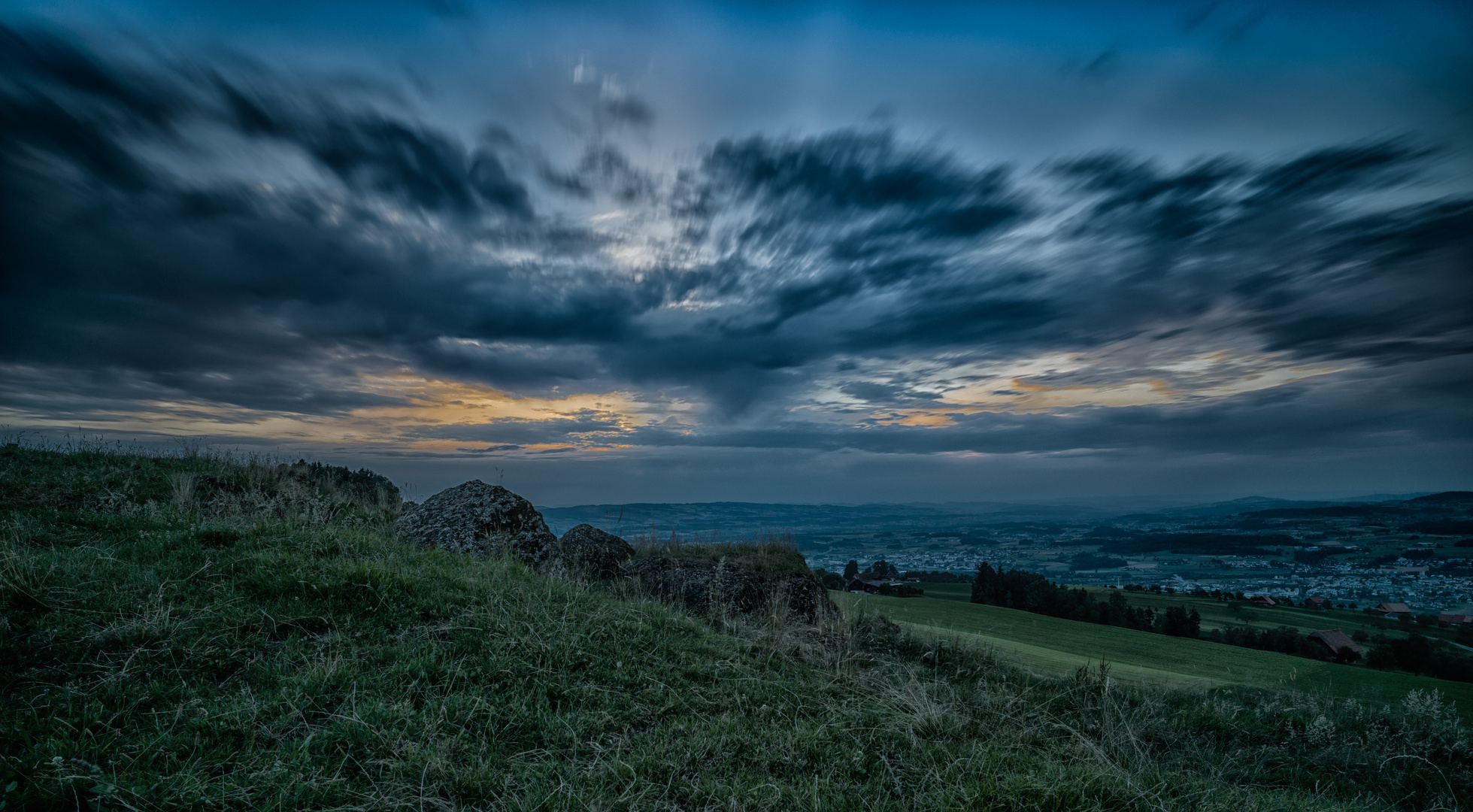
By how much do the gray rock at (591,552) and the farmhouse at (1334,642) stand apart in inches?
991

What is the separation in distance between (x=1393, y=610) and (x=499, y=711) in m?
40.8

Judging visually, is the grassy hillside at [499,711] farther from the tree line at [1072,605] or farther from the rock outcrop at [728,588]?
the tree line at [1072,605]

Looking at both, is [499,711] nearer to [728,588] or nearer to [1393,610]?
[728,588]

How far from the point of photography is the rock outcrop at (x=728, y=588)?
10883mm

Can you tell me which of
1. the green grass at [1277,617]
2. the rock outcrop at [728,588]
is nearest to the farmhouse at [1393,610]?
the green grass at [1277,617]

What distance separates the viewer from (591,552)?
12.3 m

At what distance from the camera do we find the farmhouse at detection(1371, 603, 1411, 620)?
958 inches

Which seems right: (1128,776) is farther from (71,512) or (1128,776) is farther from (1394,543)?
(1394,543)

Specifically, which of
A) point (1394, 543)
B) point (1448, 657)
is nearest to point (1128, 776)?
point (1448, 657)

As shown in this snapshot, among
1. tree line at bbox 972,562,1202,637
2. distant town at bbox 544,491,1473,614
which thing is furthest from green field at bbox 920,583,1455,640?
tree line at bbox 972,562,1202,637

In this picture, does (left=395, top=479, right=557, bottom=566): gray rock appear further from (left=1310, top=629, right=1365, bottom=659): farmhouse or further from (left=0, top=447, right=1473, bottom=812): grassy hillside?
(left=1310, top=629, right=1365, bottom=659): farmhouse

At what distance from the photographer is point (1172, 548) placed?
207 feet

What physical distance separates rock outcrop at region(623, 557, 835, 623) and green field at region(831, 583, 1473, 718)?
1.43 meters

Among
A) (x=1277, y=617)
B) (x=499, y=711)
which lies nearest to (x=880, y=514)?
(x=1277, y=617)
